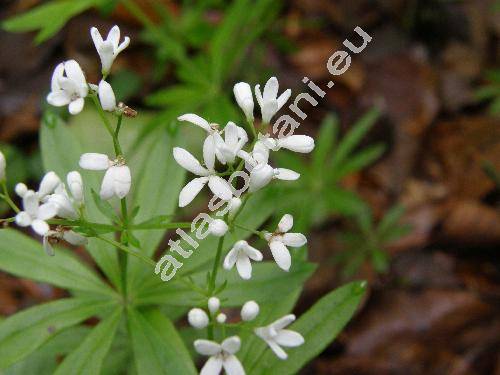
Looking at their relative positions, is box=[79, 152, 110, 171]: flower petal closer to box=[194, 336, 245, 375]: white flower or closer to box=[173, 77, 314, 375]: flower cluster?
box=[173, 77, 314, 375]: flower cluster

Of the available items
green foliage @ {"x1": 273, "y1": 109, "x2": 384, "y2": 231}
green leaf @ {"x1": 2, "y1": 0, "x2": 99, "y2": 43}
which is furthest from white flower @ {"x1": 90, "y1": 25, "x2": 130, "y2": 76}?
green foliage @ {"x1": 273, "y1": 109, "x2": 384, "y2": 231}

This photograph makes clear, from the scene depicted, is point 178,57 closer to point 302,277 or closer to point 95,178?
point 95,178

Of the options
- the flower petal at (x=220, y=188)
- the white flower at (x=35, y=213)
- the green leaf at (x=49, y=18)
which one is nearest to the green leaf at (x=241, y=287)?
the flower petal at (x=220, y=188)

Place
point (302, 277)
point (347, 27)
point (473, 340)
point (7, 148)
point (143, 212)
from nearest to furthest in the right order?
point (302, 277)
point (143, 212)
point (473, 340)
point (7, 148)
point (347, 27)

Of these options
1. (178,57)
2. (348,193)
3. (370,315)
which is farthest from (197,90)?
(370,315)

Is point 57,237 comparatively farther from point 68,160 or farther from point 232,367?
point 68,160

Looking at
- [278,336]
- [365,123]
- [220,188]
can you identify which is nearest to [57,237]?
[220,188]
